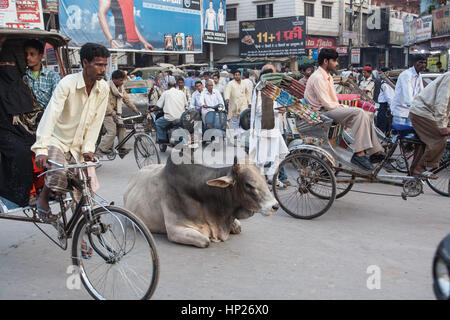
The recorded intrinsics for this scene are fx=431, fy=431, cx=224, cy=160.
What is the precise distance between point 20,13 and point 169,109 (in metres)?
10.1

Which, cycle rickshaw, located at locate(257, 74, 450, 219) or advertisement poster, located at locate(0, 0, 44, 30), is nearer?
cycle rickshaw, located at locate(257, 74, 450, 219)

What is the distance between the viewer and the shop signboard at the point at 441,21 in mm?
16078

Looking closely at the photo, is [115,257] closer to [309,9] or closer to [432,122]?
[432,122]

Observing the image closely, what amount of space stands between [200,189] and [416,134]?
3.11 meters

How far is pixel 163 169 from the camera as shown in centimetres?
496

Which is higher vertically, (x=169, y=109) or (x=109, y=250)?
(x=169, y=109)

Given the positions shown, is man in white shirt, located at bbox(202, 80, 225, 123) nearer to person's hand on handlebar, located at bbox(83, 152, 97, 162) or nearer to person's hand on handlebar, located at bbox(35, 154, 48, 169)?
person's hand on handlebar, located at bbox(83, 152, 97, 162)

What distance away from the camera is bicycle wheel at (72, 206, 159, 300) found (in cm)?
308

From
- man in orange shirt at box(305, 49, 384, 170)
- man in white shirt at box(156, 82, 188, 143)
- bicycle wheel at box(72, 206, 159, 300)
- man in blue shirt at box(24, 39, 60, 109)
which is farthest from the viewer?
man in white shirt at box(156, 82, 188, 143)

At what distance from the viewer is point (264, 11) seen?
3753 centimetres

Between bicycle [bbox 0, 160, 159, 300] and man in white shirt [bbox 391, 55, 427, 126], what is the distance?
222 inches

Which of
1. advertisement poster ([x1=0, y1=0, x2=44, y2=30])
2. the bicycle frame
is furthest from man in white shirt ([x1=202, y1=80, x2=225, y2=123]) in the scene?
advertisement poster ([x1=0, y1=0, x2=44, y2=30])

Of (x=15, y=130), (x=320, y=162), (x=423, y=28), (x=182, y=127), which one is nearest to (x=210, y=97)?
(x=182, y=127)

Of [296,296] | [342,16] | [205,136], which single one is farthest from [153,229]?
[342,16]
